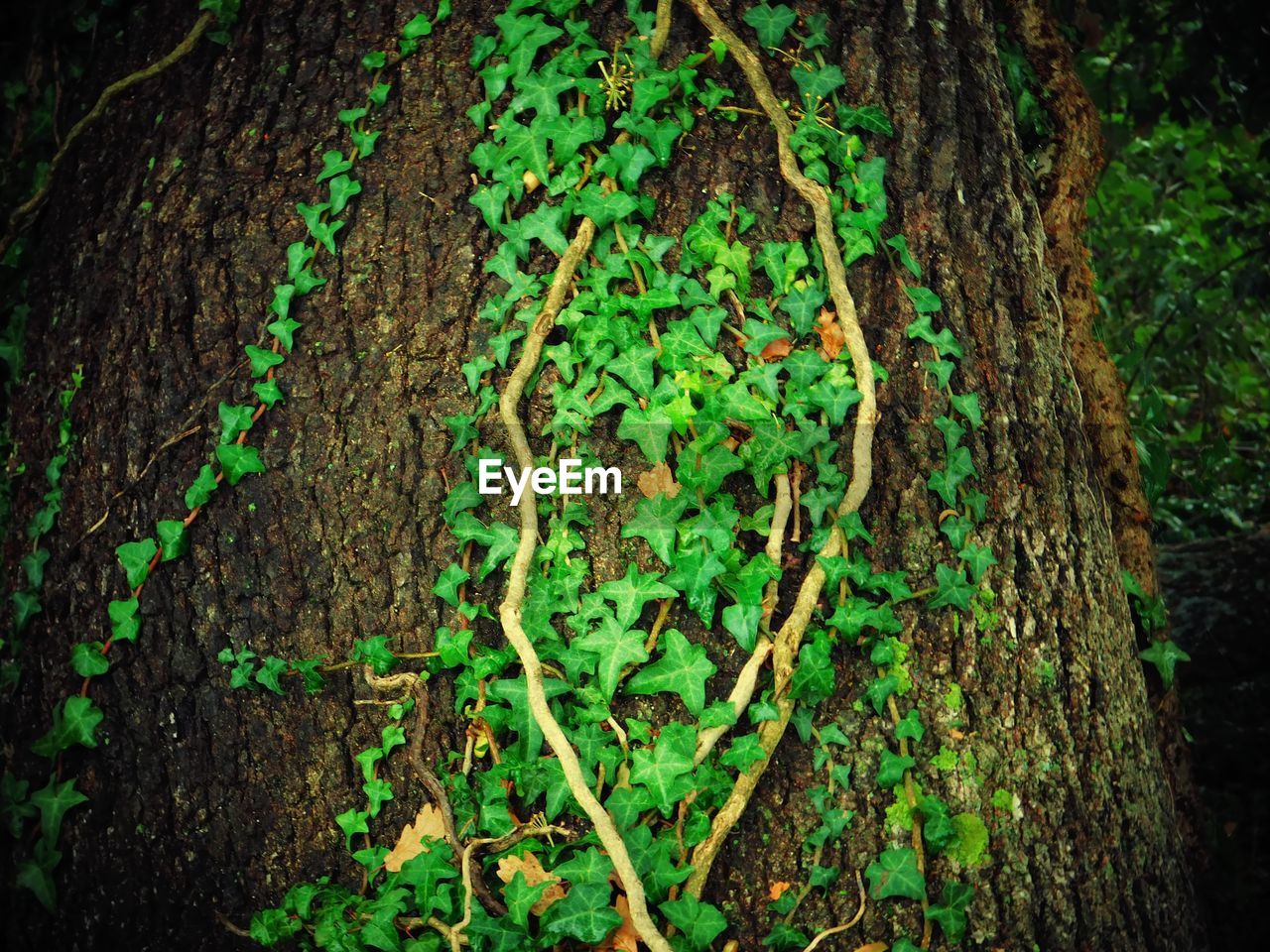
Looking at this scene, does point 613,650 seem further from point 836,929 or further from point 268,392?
point 268,392

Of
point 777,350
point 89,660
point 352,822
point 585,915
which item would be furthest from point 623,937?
point 89,660

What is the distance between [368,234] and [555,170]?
0.40m

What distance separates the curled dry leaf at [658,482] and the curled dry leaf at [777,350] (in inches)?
11.6

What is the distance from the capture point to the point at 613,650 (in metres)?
1.54

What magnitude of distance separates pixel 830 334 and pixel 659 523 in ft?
1.67

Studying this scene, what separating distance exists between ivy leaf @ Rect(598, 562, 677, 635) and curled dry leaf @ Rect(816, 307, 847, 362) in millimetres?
553

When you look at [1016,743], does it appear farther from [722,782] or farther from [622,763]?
[622,763]

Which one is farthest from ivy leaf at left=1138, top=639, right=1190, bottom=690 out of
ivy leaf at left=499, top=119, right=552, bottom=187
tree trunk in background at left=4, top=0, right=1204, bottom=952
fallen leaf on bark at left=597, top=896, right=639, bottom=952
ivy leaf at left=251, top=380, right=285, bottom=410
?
ivy leaf at left=251, top=380, right=285, bottom=410

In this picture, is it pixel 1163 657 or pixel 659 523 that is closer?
pixel 659 523

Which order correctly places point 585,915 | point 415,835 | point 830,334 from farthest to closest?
1. point 830,334
2. point 415,835
3. point 585,915

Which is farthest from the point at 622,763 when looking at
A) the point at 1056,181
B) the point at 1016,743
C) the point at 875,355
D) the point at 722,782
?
the point at 1056,181

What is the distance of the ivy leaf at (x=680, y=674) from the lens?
5.00 feet

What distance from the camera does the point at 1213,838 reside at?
3031 mm

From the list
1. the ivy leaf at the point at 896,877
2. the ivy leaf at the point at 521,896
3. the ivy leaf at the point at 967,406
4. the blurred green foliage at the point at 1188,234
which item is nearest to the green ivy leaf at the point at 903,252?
the ivy leaf at the point at 967,406
